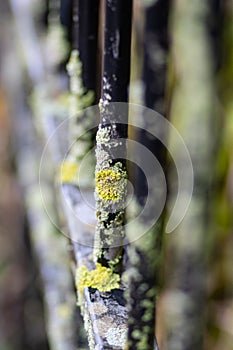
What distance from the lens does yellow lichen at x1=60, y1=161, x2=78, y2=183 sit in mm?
637

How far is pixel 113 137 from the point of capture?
43 centimetres

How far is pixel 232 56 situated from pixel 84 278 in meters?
0.23

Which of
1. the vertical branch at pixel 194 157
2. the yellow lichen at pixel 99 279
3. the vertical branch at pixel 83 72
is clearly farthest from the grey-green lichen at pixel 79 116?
the vertical branch at pixel 194 157

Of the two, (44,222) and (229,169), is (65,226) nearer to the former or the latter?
(44,222)

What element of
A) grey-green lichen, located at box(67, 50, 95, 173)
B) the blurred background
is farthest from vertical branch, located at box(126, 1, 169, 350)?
grey-green lichen, located at box(67, 50, 95, 173)

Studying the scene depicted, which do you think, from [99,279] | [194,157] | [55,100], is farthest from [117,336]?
[55,100]

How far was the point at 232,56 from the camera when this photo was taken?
55 centimetres

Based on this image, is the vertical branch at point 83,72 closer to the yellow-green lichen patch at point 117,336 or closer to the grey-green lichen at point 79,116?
the grey-green lichen at point 79,116

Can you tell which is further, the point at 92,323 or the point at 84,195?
the point at 84,195

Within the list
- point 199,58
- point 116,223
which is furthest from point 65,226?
point 199,58

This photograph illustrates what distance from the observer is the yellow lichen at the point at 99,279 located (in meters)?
0.48

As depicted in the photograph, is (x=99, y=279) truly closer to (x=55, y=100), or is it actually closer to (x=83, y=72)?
(x=83, y=72)

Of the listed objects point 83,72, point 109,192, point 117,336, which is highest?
point 83,72

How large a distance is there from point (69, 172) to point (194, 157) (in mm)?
367
